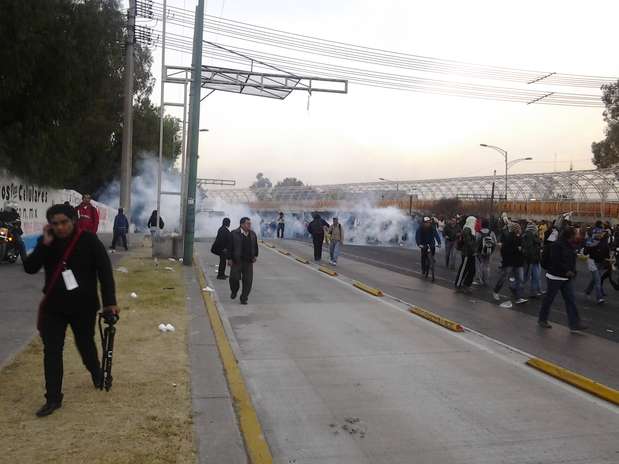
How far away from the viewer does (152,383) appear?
5.52 m

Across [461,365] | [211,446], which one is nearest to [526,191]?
[461,365]

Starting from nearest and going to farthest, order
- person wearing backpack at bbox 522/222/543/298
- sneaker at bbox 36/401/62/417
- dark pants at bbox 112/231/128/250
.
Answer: sneaker at bbox 36/401/62/417 → person wearing backpack at bbox 522/222/543/298 → dark pants at bbox 112/231/128/250

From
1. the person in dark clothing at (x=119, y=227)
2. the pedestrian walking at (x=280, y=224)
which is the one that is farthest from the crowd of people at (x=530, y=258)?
the pedestrian walking at (x=280, y=224)

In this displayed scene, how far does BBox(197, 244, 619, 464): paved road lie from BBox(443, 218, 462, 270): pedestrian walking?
9359 mm

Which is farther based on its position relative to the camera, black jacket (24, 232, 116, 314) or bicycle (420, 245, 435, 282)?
bicycle (420, 245, 435, 282)

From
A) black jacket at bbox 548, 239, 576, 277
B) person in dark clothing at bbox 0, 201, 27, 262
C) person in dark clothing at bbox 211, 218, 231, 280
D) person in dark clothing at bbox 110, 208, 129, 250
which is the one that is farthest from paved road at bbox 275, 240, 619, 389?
person in dark clothing at bbox 110, 208, 129, 250

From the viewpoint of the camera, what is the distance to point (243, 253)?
1050 cm

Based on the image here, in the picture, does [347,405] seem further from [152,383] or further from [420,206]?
[420,206]

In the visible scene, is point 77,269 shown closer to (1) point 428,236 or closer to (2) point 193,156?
(2) point 193,156

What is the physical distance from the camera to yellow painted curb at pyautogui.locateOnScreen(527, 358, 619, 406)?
5688mm

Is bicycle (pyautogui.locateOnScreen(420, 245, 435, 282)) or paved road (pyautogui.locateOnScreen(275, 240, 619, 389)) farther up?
bicycle (pyautogui.locateOnScreen(420, 245, 435, 282))

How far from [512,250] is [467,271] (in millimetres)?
1574

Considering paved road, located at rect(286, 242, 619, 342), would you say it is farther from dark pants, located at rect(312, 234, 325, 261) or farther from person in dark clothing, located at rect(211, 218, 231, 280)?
person in dark clothing, located at rect(211, 218, 231, 280)

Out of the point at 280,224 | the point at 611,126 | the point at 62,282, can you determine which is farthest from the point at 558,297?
the point at 611,126
